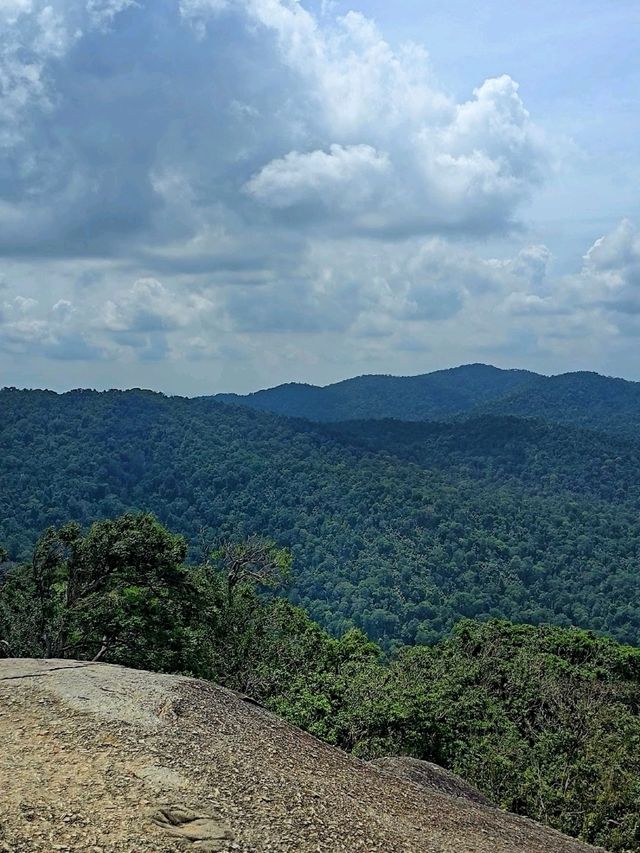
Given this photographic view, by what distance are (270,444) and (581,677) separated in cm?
15472

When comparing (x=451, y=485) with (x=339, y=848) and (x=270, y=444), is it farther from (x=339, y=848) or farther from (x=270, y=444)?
(x=339, y=848)

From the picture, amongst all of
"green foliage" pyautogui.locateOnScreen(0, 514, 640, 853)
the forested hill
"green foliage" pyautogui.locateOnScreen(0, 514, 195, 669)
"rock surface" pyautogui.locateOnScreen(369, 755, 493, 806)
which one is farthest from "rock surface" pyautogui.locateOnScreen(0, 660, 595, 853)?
the forested hill

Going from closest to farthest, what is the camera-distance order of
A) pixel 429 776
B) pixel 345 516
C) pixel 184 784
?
pixel 184 784
pixel 429 776
pixel 345 516

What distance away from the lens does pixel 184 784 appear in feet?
34.8

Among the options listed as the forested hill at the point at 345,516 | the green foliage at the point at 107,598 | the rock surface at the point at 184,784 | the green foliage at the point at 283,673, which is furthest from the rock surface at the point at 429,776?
the forested hill at the point at 345,516

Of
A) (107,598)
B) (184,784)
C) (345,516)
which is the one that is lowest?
(345,516)

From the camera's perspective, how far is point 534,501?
554 ft

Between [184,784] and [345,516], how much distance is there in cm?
13686

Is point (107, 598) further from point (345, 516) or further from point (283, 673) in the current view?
point (345, 516)

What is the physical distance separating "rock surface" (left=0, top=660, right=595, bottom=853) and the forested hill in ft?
280

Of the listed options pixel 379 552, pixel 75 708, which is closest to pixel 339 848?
pixel 75 708

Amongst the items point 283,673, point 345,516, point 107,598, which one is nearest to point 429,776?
point 283,673

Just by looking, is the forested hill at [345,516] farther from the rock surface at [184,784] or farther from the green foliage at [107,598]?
the rock surface at [184,784]

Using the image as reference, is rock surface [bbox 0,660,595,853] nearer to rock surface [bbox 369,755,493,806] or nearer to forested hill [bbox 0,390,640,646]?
rock surface [bbox 369,755,493,806]
